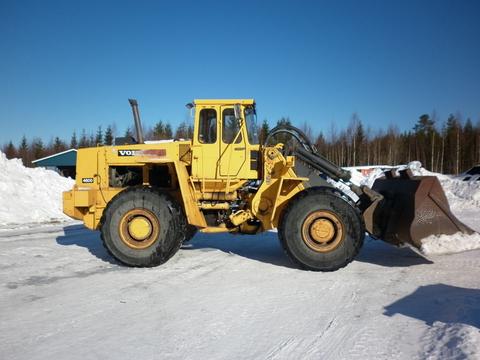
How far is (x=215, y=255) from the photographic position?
7.63 meters

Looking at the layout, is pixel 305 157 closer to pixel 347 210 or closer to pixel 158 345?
pixel 347 210

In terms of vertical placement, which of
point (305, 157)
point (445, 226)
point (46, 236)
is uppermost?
point (305, 157)

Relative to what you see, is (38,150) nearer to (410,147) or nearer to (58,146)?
(58,146)

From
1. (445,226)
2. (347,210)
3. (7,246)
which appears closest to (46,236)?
(7,246)

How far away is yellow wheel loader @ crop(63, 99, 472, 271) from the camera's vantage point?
6.33m

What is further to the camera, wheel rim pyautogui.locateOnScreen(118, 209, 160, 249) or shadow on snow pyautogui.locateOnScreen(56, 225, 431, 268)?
shadow on snow pyautogui.locateOnScreen(56, 225, 431, 268)

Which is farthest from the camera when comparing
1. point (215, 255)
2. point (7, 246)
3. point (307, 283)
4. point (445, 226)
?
point (7, 246)

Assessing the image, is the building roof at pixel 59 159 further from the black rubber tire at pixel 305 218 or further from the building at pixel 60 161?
the black rubber tire at pixel 305 218

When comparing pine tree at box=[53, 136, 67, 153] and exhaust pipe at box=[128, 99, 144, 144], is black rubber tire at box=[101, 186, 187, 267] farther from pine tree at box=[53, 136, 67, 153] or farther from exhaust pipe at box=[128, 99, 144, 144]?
pine tree at box=[53, 136, 67, 153]

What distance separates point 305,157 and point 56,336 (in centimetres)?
484

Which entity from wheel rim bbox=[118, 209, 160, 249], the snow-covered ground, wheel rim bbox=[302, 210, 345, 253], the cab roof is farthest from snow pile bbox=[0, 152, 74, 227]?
wheel rim bbox=[302, 210, 345, 253]

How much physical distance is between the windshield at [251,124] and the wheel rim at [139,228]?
210 cm

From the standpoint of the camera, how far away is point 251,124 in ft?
24.0

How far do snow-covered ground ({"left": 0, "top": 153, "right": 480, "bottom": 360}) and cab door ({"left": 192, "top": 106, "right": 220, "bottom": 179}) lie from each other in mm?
1515
